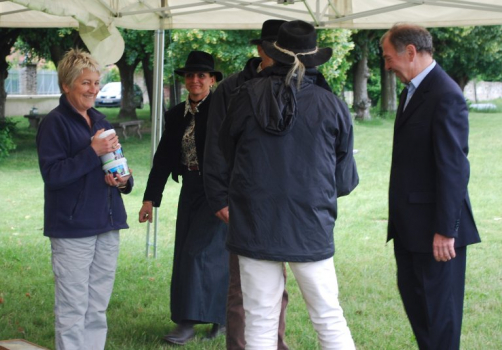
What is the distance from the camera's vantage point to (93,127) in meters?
4.67

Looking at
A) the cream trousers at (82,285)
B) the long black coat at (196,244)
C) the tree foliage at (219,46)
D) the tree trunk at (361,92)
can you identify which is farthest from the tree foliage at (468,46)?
the cream trousers at (82,285)

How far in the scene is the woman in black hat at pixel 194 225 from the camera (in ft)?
18.3

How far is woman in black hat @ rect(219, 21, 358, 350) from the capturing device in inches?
144

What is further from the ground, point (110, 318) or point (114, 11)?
point (114, 11)

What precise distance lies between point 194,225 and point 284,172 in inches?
80.9

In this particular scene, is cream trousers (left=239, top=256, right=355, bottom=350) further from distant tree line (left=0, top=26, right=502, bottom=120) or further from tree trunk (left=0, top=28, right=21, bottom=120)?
tree trunk (left=0, top=28, right=21, bottom=120)

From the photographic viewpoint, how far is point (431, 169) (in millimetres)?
4301

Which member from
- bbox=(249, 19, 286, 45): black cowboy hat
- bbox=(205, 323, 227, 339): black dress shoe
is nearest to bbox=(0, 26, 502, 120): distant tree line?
bbox=(205, 323, 227, 339): black dress shoe

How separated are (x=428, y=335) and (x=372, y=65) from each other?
41942 millimetres

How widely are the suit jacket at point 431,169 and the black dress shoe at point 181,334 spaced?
6.15 feet

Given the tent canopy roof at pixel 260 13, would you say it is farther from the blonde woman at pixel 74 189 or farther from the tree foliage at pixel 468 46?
the tree foliage at pixel 468 46

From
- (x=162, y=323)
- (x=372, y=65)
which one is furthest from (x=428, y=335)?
(x=372, y=65)

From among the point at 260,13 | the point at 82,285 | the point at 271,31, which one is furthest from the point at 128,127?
the point at 82,285

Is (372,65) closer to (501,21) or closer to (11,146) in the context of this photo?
(11,146)
